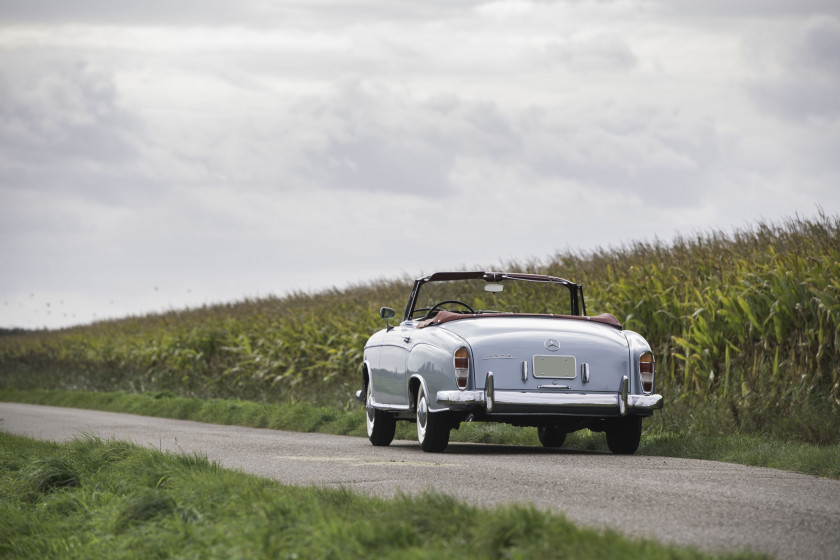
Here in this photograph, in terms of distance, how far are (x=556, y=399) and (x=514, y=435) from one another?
3.46 metres

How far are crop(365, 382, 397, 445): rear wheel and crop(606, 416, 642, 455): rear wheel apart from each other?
2771 millimetres

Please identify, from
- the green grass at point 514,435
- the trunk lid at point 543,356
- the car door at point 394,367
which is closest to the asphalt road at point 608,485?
the green grass at point 514,435

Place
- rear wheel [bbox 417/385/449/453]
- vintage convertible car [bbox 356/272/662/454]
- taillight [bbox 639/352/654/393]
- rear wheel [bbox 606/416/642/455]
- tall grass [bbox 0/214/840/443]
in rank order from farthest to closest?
tall grass [bbox 0/214/840/443] < rear wheel [bbox 606/416/642/455] < rear wheel [bbox 417/385/449/453] < taillight [bbox 639/352/654/393] < vintage convertible car [bbox 356/272/662/454]

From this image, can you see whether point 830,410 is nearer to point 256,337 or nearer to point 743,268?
point 743,268

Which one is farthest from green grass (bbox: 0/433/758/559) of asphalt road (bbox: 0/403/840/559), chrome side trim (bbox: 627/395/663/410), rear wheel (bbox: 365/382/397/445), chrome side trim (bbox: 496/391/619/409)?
chrome side trim (bbox: 627/395/663/410)

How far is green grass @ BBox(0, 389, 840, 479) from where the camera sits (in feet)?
32.8

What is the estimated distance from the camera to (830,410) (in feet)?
40.8

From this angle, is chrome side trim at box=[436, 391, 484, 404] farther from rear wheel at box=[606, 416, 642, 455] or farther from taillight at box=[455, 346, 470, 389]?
rear wheel at box=[606, 416, 642, 455]

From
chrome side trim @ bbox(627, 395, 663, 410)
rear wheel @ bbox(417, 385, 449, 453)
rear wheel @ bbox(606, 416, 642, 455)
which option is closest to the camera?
chrome side trim @ bbox(627, 395, 663, 410)

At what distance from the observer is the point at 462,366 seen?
1066 centimetres

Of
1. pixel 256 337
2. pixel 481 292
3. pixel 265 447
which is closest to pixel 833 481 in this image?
pixel 265 447

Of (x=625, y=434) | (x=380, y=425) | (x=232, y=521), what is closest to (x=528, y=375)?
(x=625, y=434)

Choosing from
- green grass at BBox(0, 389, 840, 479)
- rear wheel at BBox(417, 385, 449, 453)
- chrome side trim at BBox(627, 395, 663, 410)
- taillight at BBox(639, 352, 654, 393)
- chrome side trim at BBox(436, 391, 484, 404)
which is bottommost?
green grass at BBox(0, 389, 840, 479)

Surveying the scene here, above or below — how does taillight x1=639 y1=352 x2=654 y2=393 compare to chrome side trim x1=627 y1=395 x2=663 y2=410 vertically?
→ above
